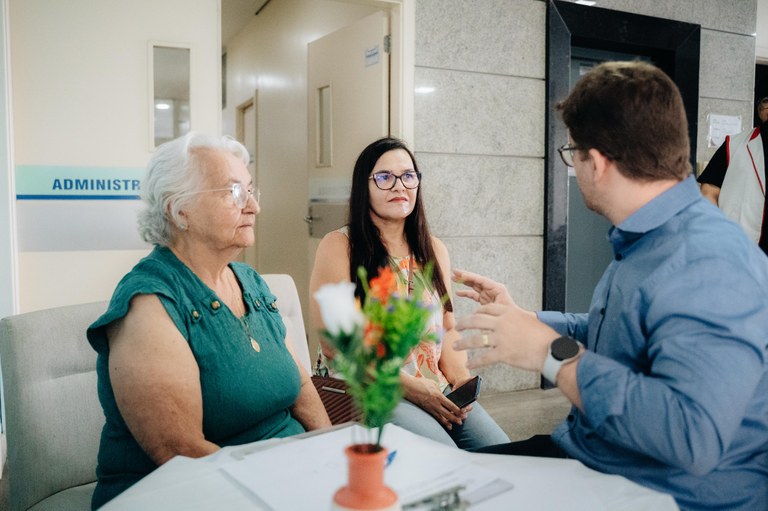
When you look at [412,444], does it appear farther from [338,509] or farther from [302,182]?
[302,182]

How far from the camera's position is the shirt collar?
3.70 ft

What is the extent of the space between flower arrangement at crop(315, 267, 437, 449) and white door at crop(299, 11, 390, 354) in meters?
3.06

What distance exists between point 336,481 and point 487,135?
3.20 meters

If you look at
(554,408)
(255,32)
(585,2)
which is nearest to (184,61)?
(585,2)

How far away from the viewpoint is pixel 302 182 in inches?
200

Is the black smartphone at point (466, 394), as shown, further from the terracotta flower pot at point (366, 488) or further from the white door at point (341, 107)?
the white door at point (341, 107)

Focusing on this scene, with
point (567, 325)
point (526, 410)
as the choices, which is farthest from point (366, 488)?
point (526, 410)

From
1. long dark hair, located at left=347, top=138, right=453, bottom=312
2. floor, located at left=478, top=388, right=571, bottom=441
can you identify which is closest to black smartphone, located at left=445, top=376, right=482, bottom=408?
long dark hair, located at left=347, top=138, right=453, bottom=312

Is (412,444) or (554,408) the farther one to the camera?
(554,408)

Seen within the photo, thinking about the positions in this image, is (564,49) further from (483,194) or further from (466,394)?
(466,394)

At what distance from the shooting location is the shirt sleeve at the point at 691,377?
2.98 feet

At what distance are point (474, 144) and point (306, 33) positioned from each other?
2.01m

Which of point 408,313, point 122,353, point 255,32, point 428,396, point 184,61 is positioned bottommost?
point 428,396

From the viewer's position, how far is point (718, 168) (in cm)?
370
